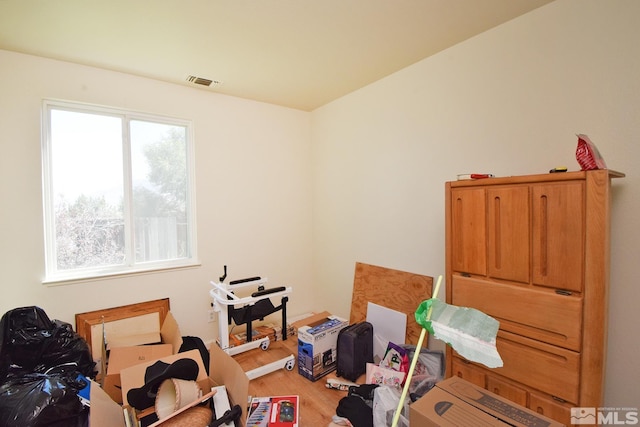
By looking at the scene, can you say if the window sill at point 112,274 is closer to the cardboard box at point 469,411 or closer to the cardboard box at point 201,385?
the cardboard box at point 201,385

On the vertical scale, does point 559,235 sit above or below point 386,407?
above

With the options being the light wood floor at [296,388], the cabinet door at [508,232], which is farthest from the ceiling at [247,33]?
the light wood floor at [296,388]

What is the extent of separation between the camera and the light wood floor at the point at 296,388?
82.2 inches

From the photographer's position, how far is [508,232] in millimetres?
1603

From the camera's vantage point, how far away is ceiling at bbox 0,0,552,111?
178 cm

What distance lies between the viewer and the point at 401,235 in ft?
8.98

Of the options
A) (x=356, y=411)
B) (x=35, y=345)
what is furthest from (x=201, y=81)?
(x=356, y=411)

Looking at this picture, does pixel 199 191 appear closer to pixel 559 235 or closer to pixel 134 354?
pixel 134 354

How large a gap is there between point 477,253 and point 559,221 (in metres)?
0.44

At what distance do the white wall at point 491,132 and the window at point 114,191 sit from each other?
171cm

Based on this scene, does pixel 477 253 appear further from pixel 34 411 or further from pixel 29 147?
pixel 29 147

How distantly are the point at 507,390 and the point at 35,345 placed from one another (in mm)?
2985

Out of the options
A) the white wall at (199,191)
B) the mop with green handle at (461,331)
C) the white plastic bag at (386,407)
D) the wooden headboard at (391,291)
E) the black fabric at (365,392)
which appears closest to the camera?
the mop with green handle at (461,331)

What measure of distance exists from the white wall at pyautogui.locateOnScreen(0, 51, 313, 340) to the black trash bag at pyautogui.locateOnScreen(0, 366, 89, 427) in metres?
0.83
